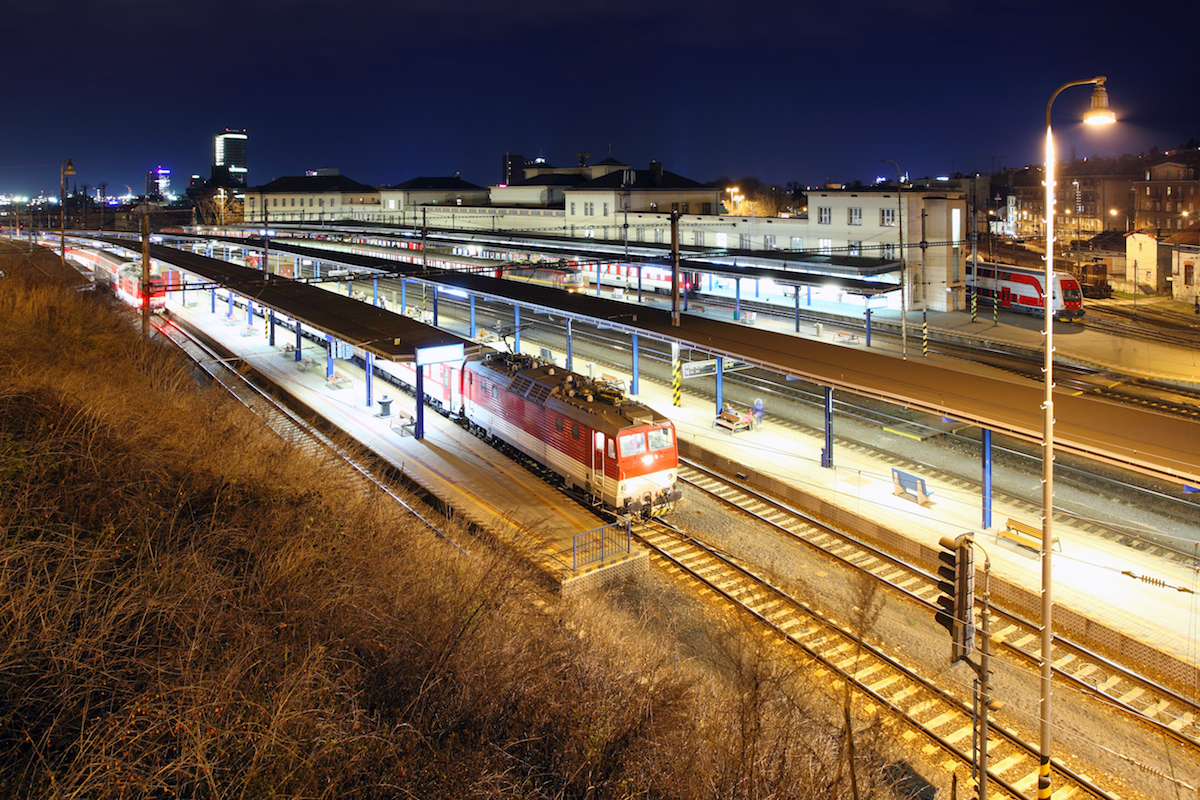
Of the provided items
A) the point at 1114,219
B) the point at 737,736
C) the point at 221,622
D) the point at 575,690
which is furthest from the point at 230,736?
the point at 1114,219

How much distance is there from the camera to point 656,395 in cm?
3075

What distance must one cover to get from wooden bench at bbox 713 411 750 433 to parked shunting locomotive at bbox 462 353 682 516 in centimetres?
583

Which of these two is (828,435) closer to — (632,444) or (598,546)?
(632,444)

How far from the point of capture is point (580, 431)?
63.8 feet

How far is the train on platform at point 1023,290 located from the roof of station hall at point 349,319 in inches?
1156

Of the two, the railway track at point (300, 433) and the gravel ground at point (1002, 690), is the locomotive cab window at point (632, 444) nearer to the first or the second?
the gravel ground at point (1002, 690)

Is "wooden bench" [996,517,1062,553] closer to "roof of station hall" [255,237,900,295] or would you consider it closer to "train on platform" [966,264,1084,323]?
"roof of station hall" [255,237,900,295]

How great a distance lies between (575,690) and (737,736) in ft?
6.95

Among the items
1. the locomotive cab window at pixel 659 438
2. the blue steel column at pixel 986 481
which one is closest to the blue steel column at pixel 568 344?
the locomotive cab window at pixel 659 438

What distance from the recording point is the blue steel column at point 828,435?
71.5 feet

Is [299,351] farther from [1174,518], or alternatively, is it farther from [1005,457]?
[1174,518]

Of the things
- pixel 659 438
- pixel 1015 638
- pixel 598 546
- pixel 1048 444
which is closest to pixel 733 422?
pixel 659 438

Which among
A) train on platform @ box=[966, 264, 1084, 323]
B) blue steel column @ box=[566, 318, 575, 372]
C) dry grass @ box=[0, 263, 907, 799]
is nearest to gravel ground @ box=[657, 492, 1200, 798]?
dry grass @ box=[0, 263, 907, 799]

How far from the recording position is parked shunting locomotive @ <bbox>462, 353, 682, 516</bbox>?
18.5 meters
